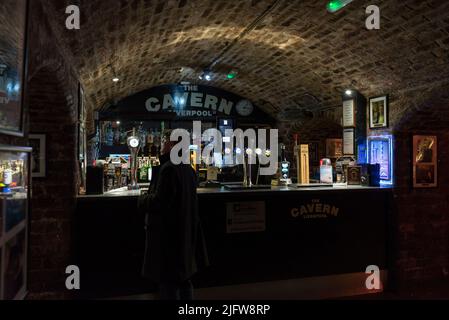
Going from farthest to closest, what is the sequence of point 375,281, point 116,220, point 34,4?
point 375,281 → point 116,220 → point 34,4

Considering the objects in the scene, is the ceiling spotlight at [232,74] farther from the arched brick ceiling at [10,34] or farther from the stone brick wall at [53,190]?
the arched brick ceiling at [10,34]

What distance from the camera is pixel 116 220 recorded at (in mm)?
3801

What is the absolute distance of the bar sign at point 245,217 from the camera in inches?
163

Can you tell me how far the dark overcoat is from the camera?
2.98m

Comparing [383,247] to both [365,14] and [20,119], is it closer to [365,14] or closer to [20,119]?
[365,14]

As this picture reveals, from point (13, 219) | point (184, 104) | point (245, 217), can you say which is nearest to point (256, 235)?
point (245, 217)

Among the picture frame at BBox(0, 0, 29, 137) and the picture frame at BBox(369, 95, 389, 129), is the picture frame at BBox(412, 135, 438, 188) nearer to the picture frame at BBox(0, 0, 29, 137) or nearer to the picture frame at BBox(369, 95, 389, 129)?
the picture frame at BBox(369, 95, 389, 129)

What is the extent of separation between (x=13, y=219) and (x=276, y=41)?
167 inches

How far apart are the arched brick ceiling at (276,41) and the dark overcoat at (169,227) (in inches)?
59.2

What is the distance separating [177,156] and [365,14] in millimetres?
2526

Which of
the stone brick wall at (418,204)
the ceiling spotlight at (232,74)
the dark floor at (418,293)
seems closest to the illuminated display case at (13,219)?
the dark floor at (418,293)

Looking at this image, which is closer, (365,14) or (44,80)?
(44,80)

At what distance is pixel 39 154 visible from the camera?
339 cm
